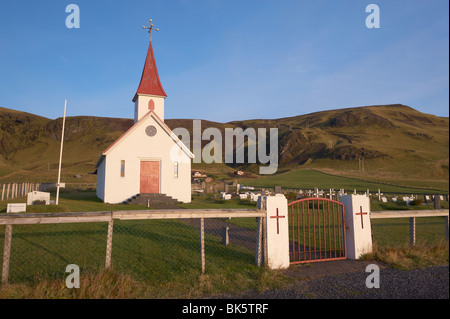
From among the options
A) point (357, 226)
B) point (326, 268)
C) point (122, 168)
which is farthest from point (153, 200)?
point (326, 268)

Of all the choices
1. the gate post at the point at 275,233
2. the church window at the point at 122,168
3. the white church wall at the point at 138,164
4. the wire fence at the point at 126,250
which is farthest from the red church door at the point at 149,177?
the gate post at the point at 275,233

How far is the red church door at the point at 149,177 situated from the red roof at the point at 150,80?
23.9ft

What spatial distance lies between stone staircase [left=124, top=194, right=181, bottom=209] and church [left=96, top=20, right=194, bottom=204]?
19.0 inches

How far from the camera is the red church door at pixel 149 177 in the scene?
875 inches

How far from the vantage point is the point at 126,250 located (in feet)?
25.9

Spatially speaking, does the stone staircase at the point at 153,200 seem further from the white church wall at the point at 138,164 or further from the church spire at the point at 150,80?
the church spire at the point at 150,80

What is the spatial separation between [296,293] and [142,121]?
20027 mm

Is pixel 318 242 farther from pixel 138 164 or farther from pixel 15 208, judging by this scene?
pixel 138 164

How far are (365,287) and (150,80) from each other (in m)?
25.2

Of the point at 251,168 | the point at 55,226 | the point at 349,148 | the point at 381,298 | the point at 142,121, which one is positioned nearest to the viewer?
the point at 381,298

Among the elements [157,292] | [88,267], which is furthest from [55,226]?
[157,292]
